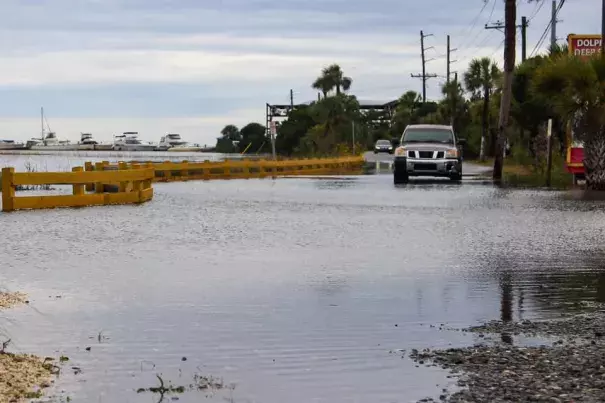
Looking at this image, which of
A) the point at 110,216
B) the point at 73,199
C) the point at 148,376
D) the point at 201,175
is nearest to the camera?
the point at 148,376

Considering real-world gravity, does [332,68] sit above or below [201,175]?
above

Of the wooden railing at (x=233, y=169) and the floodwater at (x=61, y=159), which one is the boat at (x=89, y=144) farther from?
the wooden railing at (x=233, y=169)

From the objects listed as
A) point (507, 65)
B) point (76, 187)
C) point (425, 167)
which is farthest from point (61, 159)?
point (76, 187)

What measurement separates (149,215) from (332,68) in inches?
4347

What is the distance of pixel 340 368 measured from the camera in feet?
24.1

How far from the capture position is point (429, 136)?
124 ft

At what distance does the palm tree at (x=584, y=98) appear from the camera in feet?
99.5

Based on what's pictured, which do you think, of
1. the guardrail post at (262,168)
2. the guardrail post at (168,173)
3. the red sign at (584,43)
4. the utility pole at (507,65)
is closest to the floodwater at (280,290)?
the utility pole at (507,65)

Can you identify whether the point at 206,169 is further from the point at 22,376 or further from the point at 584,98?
the point at 22,376

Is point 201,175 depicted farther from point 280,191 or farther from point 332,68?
point 332,68

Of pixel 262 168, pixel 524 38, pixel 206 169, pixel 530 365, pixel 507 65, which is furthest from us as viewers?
pixel 524 38

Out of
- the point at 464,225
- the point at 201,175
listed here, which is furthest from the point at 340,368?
the point at 201,175

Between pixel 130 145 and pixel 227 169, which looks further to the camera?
pixel 130 145

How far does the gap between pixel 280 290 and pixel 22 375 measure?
4522mm
